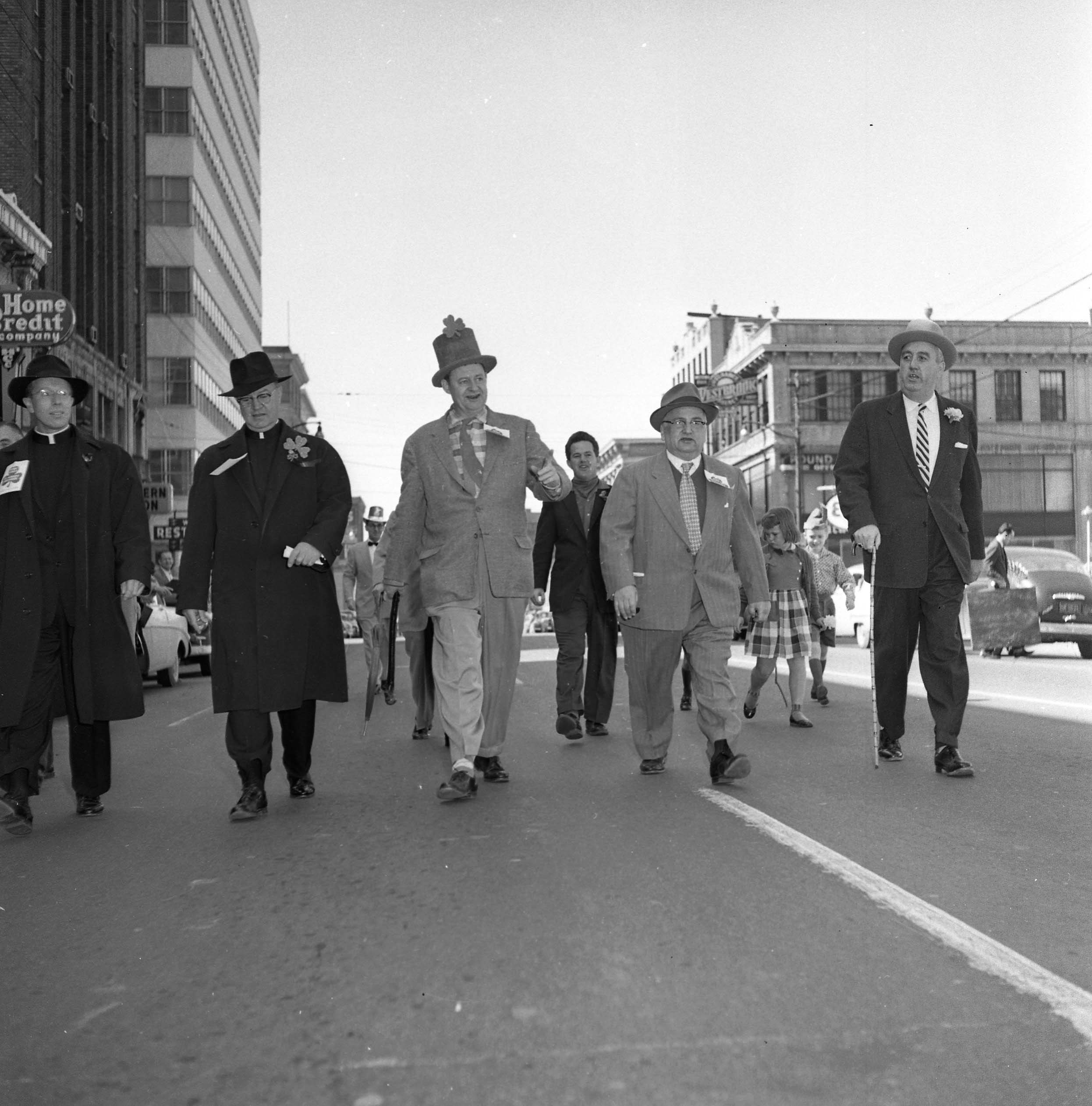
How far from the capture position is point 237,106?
67.8 metres

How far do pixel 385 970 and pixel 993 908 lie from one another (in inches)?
72.4

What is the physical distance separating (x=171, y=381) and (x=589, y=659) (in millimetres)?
46193

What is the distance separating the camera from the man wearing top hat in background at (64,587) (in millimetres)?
6285

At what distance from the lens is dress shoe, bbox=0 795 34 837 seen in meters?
6.07

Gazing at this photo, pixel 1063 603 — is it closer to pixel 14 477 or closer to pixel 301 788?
pixel 301 788

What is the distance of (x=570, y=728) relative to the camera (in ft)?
29.9

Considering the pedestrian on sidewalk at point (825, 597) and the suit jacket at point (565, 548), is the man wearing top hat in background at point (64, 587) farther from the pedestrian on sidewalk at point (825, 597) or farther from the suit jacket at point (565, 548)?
the pedestrian on sidewalk at point (825, 597)

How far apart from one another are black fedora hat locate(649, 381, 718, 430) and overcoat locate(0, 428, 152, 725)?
269 centimetres

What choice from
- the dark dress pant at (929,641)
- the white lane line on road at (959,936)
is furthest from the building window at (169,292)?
the white lane line on road at (959,936)

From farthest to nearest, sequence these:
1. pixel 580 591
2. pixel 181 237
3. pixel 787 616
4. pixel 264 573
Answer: pixel 181 237 → pixel 787 616 → pixel 580 591 → pixel 264 573

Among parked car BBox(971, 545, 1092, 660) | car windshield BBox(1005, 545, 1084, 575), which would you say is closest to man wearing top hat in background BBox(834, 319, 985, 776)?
parked car BBox(971, 545, 1092, 660)

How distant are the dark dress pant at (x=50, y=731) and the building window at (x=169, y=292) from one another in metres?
48.9

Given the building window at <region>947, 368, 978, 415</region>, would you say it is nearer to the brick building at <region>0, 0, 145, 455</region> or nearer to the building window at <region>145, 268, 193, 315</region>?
the building window at <region>145, 268, 193, 315</region>

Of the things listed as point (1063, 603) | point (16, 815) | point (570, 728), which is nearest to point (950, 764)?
point (570, 728)
